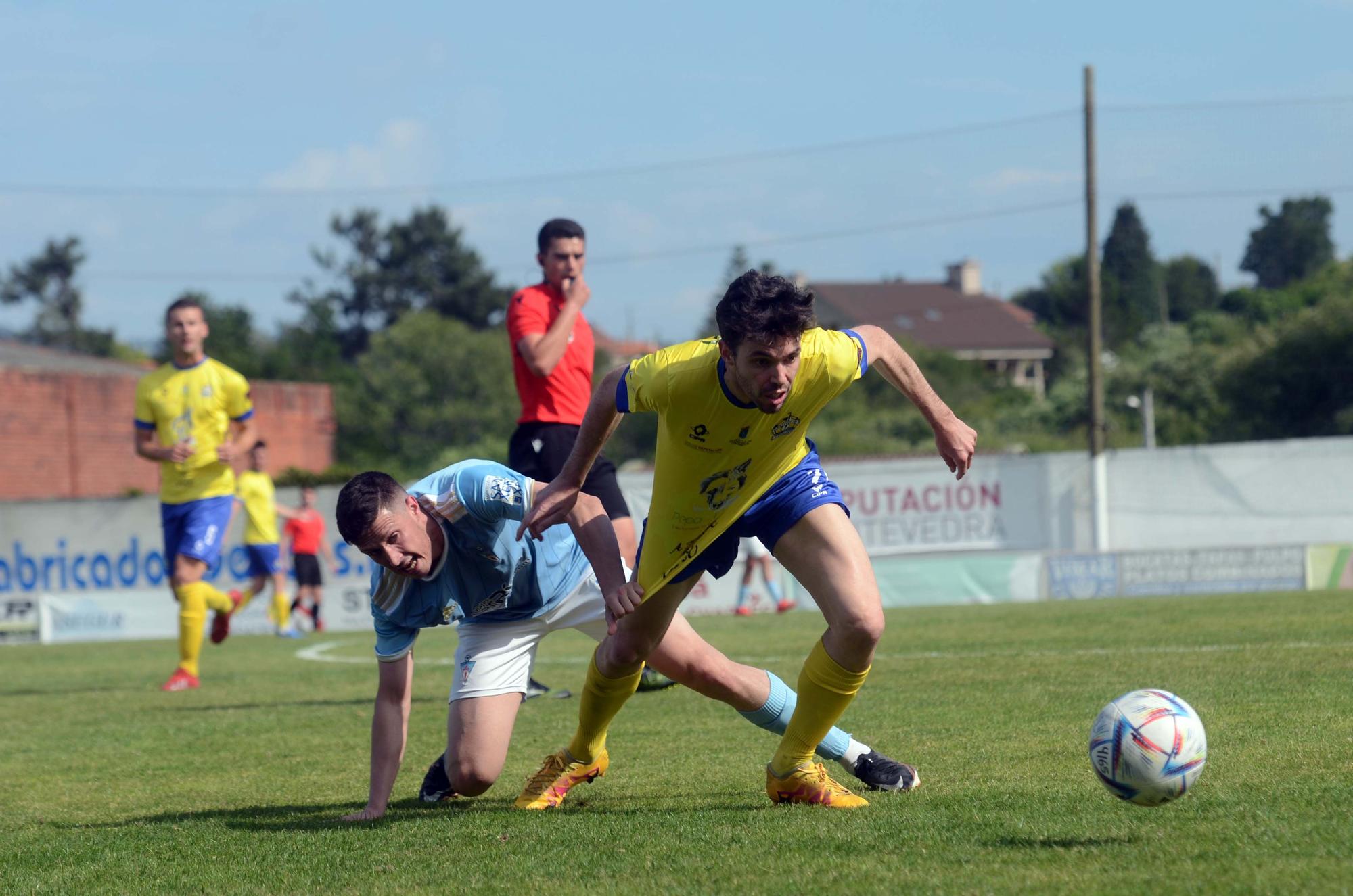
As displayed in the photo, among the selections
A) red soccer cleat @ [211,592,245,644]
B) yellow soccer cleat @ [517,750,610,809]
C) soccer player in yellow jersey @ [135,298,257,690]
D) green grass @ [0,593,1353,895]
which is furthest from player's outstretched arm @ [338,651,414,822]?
red soccer cleat @ [211,592,245,644]

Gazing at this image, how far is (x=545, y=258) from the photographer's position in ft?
26.2

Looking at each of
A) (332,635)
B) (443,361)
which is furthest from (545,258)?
(443,361)

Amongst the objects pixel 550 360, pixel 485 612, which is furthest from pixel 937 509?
pixel 485 612

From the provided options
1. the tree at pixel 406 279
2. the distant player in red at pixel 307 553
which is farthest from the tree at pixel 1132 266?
the distant player in red at pixel 307 553

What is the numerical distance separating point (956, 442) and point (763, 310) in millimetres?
831

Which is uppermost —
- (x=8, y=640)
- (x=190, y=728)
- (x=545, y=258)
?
(x=545, y=258)

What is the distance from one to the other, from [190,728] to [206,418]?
3.08m

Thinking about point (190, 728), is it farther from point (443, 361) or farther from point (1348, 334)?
point (443, 361)

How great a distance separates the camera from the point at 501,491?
16.3 feet

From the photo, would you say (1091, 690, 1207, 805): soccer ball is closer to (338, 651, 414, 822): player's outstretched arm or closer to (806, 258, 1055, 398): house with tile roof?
(338, 651, 414, 822): player's outstretched arm

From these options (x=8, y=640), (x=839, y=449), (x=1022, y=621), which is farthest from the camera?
(x=839, y=449)

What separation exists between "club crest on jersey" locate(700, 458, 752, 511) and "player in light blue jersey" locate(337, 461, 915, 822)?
36cm

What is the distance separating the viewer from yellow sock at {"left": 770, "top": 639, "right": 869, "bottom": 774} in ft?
15.4

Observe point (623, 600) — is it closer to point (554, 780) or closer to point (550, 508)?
point (550, 508)
